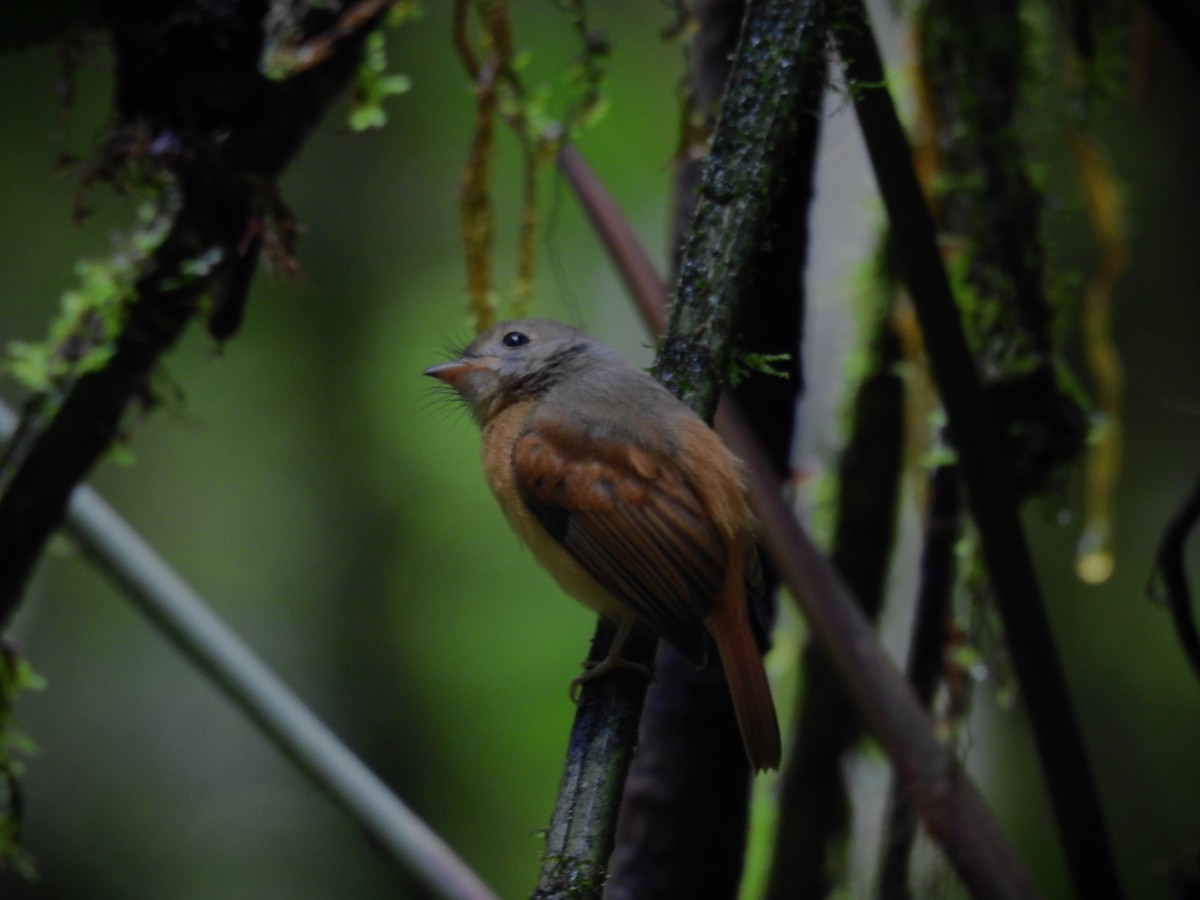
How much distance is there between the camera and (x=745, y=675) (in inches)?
71.7

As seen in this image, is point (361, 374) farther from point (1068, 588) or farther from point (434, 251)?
point (1068, 588)

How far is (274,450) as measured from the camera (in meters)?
5.07

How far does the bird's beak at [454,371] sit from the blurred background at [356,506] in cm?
180

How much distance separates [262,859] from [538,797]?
1.20 meters

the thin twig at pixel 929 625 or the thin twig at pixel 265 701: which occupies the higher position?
the thin twig at pixel 265 701

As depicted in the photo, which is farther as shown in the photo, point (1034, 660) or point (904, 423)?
A: point (904, 423)

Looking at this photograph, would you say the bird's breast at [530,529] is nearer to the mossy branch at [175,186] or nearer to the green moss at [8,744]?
the mossy branch at [175,186]

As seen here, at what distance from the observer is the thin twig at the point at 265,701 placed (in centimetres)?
205

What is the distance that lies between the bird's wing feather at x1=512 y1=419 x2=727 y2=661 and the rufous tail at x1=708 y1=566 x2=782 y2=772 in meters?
0.03

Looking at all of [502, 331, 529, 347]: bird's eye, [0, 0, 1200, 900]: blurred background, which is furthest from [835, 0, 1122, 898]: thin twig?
[0, 0, 1200, 900]: blurred background

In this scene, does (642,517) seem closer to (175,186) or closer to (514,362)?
(514,362)

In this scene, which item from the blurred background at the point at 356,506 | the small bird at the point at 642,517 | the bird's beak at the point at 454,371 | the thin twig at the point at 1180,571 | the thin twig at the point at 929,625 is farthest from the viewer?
the blurred background at the point at 356,506

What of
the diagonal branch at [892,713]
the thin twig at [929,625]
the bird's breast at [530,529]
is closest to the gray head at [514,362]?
the bird's breast at [530,529]

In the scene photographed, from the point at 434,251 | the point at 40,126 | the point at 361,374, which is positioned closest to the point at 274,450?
the point at 361,374
